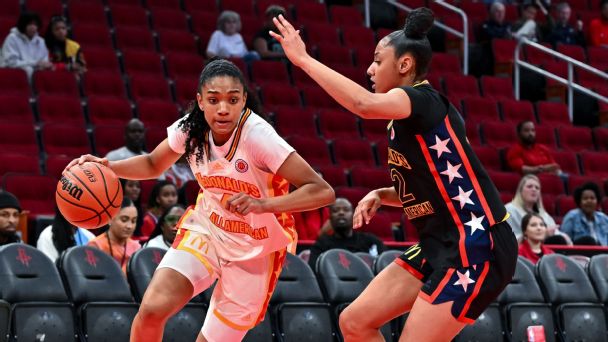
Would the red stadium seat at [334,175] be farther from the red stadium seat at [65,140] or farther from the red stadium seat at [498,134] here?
the red stadium seat at [498,134]

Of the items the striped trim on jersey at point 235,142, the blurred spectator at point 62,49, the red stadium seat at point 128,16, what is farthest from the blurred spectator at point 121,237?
the red stadium seat at point 128,16

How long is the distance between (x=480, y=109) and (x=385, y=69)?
385 inches

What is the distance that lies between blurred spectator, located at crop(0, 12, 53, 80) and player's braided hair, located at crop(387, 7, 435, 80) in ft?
24.4

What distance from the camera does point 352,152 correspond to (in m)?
12.4

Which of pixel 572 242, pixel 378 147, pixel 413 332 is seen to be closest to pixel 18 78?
pixel 378 147

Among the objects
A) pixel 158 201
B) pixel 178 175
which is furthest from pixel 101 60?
pixel 158 201

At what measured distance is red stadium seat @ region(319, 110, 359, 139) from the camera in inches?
508

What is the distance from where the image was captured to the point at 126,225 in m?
7.99

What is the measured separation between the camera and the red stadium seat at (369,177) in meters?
11.8

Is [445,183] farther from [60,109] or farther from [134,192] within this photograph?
[60,109]

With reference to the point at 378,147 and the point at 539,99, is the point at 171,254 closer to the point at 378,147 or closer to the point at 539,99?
the point at 378,147

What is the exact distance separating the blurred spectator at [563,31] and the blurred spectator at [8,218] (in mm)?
10701

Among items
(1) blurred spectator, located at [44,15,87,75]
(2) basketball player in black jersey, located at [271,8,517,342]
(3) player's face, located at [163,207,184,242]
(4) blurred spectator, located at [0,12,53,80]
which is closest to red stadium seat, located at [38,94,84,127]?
(4) blurred spectator, located at [0,12,53,80]

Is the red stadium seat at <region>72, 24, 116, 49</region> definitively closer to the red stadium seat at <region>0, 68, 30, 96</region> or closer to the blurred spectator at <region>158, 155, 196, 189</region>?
the red stadium seat at <region>0, 68, 30, 96</region>
